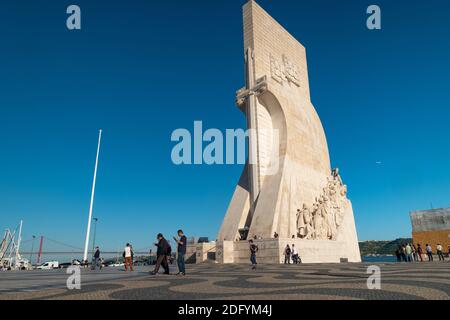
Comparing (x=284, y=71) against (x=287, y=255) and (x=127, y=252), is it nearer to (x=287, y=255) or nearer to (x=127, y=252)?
(x=287, y=255)

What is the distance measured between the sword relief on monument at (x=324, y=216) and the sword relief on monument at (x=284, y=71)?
8.77 metres

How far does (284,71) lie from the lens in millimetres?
26031

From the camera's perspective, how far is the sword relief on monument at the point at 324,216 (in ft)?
63.7

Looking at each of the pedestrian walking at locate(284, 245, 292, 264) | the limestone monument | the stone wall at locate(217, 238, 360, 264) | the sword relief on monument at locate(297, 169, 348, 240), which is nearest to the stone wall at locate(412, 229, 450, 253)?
the limestone monument

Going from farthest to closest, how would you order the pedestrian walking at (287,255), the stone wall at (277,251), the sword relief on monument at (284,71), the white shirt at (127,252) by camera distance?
the sword relief on monument at (284,71) → the stone wall at (277,251) → the pedestrian walking at (287,255) → the white shirt at (127,252)

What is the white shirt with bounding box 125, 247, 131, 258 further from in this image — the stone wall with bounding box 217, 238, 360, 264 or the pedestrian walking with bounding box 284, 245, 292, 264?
the pedestrian walking with bounding box 284, 245, 292, 264

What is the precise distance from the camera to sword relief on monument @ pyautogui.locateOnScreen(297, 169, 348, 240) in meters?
19.4

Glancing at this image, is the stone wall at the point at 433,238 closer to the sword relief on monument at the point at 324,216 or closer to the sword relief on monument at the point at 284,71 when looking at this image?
the sword relief on monument at the point at 324,216

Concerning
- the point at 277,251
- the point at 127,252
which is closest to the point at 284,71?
the point at 277,251

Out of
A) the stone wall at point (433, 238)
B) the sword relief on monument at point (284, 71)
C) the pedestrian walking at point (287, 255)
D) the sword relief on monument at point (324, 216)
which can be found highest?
the sword relief on monument at point (284, 71)

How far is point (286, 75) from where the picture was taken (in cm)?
2605

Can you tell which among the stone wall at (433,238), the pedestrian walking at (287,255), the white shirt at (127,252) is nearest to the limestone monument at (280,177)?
the pedestrian walking at (287,255)
